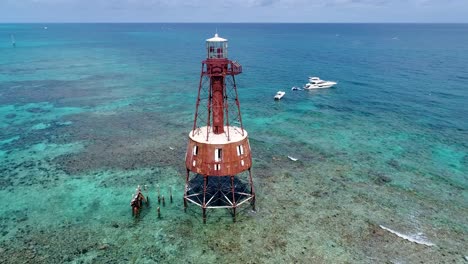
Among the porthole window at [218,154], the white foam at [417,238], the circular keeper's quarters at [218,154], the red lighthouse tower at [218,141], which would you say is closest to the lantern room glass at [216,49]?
the red lighthouse tower at [218,141]

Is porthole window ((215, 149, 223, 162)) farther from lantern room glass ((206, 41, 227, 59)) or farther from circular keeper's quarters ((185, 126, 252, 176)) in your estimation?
lantern room glass ((206, 41, 227, 59))

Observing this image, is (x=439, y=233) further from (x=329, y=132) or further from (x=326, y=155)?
(x=329, y=132)

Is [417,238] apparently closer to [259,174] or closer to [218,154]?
[259,174]

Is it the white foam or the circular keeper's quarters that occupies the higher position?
the circular keeper's quarters

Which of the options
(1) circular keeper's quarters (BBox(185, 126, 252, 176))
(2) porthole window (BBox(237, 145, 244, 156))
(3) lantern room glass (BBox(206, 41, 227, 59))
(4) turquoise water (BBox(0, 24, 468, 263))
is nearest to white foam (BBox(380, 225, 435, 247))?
(4) turquoise water (BBox(0, 24, 468, 263))

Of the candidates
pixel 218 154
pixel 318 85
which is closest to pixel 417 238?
pixel 218 154

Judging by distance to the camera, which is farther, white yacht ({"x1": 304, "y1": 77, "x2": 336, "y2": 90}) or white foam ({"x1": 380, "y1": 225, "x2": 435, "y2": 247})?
white yacht ({"x1": 304, "y1": 77, "x2": 336, "y2": 90})

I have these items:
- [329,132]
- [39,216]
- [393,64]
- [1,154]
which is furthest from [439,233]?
[393,64]
